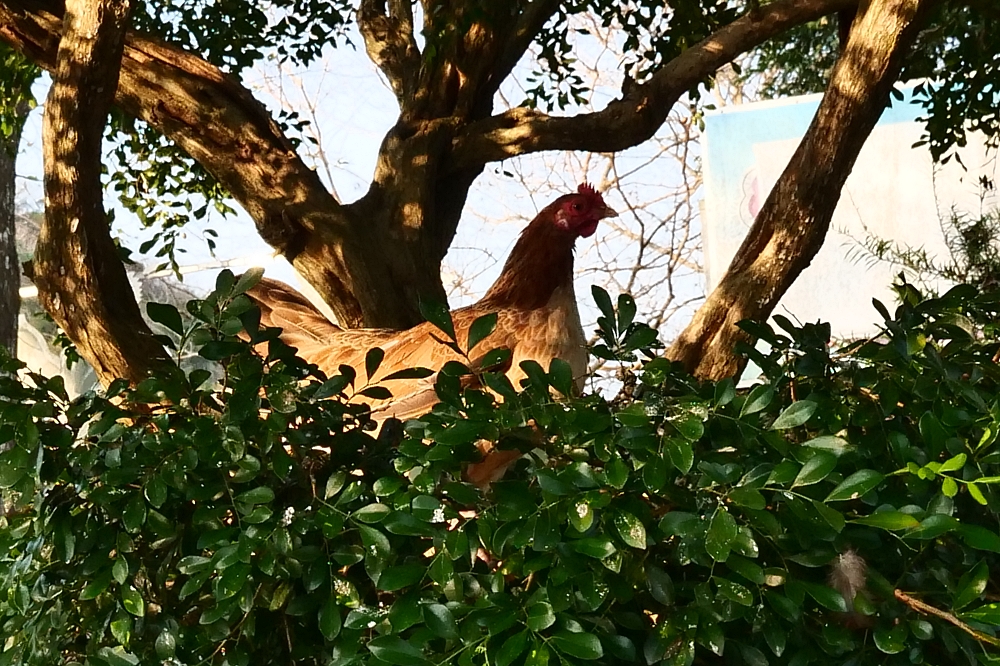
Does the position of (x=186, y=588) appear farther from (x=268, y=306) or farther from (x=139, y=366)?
(x=268, y=306)

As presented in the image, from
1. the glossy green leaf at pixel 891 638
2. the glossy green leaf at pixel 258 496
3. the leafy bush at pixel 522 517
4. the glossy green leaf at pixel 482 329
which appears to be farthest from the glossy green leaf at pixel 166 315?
the glossy green leaf at pixel 891 638

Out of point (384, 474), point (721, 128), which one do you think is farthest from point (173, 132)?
point (721, 128)

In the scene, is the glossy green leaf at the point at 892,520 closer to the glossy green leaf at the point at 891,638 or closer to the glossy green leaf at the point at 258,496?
the glossy green leaf at the point at 891,638

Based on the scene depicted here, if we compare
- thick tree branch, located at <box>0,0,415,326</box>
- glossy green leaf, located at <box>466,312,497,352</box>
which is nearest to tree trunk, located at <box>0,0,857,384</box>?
thick tree branch, located at <box>0,0,415,326</box>

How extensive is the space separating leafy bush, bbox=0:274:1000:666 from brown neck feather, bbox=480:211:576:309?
36.7 inches

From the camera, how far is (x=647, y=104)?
1670 mm

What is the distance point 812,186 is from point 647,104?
14.6 inches

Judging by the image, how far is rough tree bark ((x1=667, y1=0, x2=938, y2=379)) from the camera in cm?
141

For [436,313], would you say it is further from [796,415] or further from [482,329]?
[796,415]

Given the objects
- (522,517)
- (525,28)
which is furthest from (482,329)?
(525,28)

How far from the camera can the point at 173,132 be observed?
5.40 feet

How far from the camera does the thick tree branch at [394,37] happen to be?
6.80 ft

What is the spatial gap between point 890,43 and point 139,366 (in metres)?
1.21

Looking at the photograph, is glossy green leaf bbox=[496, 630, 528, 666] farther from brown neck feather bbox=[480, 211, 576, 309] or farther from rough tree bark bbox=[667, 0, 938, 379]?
brown neck feather bbox=[480, 211, 576, 309]
